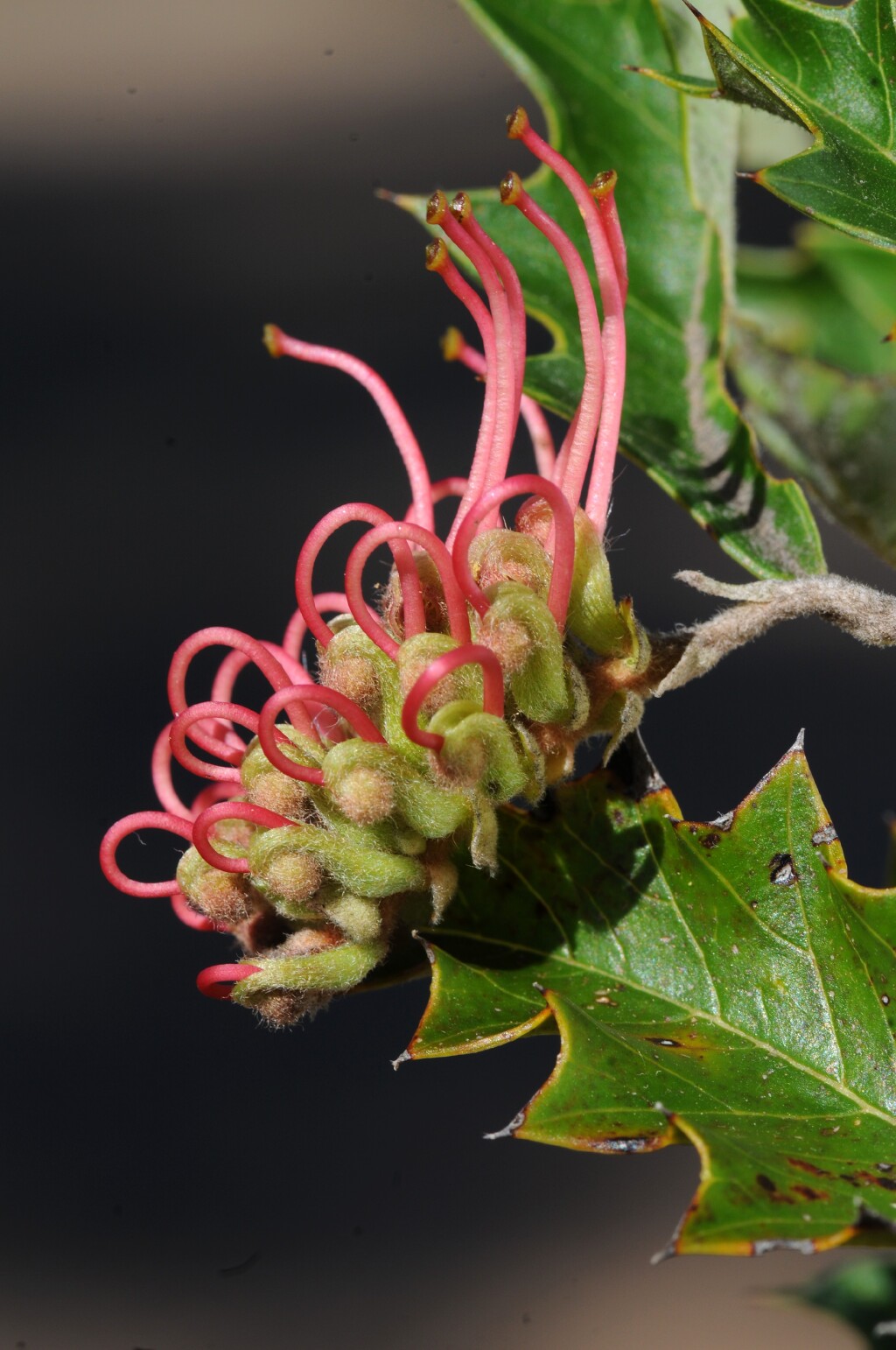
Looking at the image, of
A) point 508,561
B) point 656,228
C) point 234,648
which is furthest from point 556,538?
point 656,228

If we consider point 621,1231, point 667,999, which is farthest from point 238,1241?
point 667,999

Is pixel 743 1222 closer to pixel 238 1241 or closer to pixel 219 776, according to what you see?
pixel 219 776

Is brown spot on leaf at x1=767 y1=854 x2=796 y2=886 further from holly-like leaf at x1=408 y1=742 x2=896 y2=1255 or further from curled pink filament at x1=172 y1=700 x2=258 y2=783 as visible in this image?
curled pink filament at x1=172 y1=700 x2=258 y2=783

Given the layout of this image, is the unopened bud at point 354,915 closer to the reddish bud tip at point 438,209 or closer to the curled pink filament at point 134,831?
the curled pink filament at point 134,831

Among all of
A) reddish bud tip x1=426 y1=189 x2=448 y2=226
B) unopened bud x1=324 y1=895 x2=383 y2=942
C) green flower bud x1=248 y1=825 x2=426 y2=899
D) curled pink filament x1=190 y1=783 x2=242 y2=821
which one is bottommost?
unopened bud x1=324 y1=895 x2=383 y2=942

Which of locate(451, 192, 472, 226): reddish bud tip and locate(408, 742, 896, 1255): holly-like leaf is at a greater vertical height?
locate(451, 192, 472, 226): reddish bud tip

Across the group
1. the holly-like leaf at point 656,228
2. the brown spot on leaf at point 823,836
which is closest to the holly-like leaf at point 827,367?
the holly-like leaf at point 656,228

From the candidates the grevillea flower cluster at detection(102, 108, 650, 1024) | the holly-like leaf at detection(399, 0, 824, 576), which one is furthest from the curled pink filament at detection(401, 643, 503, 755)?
the holly-like leaf at detection(399, 0, 824, 576)
